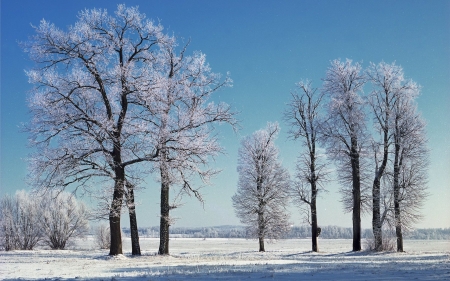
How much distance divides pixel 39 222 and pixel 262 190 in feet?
96.0

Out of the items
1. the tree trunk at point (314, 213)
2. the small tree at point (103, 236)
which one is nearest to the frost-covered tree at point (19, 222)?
the small tree at point (103, 236)

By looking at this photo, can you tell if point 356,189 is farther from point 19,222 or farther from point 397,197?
point 19,222

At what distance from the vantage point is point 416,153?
23922 mm

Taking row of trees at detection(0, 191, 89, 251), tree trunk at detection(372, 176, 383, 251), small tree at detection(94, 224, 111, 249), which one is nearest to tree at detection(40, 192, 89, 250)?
row of trees at detection(0, 191, 89, 251)

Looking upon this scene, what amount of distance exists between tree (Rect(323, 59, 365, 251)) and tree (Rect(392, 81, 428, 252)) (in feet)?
6.99

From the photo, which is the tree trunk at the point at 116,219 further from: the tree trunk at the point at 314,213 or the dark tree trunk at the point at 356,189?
the tree trunk at the point at 314,213

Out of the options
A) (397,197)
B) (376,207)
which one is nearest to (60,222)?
(376,207)

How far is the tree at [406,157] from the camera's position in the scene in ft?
77.7

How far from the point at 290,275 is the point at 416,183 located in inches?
695

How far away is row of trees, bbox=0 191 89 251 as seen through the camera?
1793 inches

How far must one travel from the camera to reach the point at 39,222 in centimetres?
4675

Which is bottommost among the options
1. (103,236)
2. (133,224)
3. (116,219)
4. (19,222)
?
(103,236)

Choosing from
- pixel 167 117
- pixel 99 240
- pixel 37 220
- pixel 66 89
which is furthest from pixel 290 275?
pixel 37 220

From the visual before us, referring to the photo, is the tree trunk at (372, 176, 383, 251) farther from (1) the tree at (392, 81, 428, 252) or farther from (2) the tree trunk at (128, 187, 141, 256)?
(2) the tree trunk at (128, 187, 141, 256)
